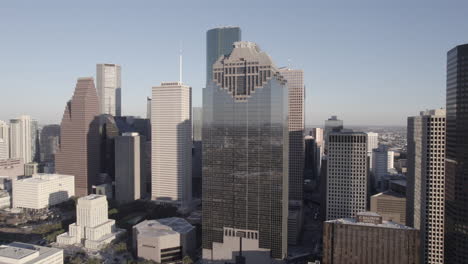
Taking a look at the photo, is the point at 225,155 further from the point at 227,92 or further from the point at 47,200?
the point at 47,200

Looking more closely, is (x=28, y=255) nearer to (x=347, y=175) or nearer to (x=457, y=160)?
(x=347, y=175)

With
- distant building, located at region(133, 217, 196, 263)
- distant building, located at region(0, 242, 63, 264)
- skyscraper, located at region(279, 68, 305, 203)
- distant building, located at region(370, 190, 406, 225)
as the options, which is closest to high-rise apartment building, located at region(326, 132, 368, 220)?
distant building, located at region(370, 190, 406, 225)

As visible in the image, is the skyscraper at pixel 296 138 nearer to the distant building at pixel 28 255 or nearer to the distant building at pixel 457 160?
the distant building at pixel 457 160

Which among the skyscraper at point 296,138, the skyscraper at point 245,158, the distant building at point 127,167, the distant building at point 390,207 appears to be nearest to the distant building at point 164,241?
the skyscraper at point 245,158

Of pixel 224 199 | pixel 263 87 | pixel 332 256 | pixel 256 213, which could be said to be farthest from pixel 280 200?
pixel 263 87

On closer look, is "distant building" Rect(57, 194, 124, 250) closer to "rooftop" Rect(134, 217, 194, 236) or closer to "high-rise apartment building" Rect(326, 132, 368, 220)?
"rooftop" Rect(134, 217, 194, 236)

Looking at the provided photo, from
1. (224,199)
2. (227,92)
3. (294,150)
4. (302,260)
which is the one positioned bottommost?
(302,260)

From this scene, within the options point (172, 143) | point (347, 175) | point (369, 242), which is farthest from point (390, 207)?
point (172, 143)
